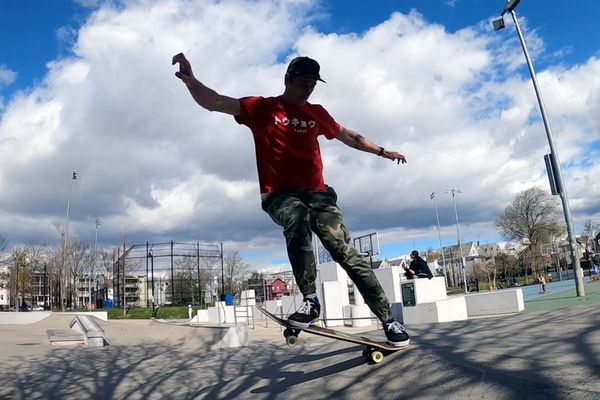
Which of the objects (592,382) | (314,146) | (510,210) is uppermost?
(510,210)

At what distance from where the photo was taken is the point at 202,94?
3.61 m

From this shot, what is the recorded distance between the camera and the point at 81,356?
10023mm

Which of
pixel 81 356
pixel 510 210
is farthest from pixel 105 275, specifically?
pixel 81 356

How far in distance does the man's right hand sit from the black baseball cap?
820 millimetres

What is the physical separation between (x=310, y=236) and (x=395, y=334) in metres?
1.07

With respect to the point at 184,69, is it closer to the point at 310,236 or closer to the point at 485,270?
the point at 310,236

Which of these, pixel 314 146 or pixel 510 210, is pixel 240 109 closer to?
pixel 314 146

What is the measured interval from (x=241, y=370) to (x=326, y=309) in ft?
45.1

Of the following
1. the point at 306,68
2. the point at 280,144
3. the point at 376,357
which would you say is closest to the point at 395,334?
the point at 376,357

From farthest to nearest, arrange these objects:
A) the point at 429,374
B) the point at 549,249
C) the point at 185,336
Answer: the point at 549,249 → the point at 185,336 → the point at 429,374

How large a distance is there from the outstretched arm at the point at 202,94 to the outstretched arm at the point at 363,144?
1.18 meters

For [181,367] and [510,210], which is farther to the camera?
[510,210]

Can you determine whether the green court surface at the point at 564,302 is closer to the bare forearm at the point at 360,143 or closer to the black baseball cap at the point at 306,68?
the bare forearm at the point at 360,143

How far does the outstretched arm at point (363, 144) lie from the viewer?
4602mm
